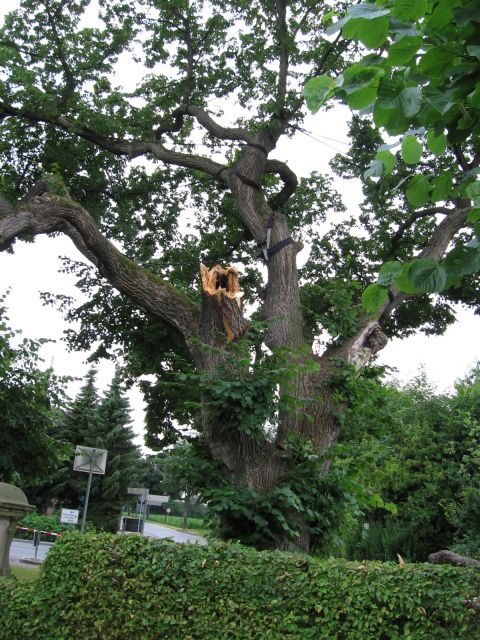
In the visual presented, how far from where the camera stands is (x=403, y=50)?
228cm

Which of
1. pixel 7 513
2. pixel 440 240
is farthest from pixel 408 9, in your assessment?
pixel 440 240

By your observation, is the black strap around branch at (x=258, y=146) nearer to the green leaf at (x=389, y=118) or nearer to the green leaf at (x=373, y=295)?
the green leaf at (x=373, y=295)

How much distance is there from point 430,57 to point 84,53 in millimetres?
10835

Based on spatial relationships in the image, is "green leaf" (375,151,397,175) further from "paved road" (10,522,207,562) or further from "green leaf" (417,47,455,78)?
"paved road" (10,522,207,562)

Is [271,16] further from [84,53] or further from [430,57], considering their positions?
[430,57]

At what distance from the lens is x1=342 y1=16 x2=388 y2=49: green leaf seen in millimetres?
2170

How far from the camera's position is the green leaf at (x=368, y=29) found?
217 centimetres

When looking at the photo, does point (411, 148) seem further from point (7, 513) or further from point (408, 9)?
point (7, 513)

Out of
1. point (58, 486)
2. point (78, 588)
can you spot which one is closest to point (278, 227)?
point (78, 588)

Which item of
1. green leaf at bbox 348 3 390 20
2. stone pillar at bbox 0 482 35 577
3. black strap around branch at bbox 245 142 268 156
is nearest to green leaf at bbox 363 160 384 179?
green leaf at bbox 348 3 390 20

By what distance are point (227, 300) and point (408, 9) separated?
632 centimetres

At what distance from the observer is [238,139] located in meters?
11.9

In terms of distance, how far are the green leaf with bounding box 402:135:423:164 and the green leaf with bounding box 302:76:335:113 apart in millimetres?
497

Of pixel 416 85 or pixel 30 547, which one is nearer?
pixel 416 85
